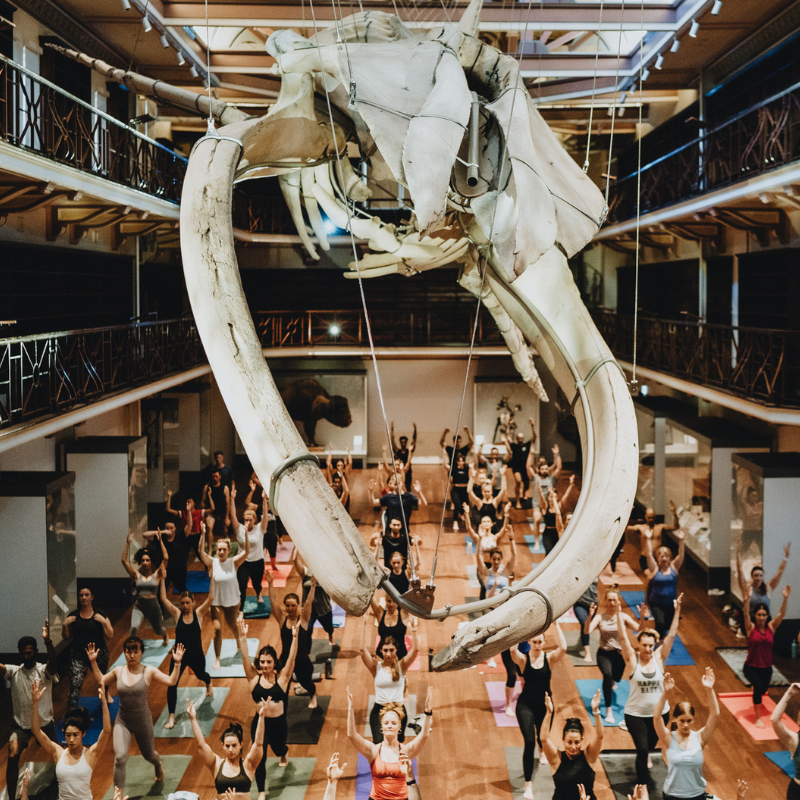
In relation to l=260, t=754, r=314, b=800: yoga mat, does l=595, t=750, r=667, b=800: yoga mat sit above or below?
above

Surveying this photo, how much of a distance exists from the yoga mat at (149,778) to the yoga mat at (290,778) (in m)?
0.70

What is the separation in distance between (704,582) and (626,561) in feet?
4.35

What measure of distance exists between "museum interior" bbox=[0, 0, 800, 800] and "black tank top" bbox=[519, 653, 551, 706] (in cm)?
3

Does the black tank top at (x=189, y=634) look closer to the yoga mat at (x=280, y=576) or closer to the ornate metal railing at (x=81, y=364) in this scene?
the ornate metal railing at (x=81, y=364)

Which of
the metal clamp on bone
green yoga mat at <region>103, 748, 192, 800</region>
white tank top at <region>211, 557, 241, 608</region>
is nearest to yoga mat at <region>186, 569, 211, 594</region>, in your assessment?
white tank top at <region>211, 557, 241, 608</region>

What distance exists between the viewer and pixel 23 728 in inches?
286

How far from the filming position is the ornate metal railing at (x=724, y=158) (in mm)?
9820

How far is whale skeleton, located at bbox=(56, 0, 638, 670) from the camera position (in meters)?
2.32

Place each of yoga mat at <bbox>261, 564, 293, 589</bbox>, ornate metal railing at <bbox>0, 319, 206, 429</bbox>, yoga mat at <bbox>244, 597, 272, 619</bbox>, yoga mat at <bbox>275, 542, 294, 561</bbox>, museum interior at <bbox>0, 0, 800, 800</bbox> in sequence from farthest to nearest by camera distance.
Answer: yoga mat at <bbox>275, 542, 294, 561</bbox>, yoga mat at <bbox>261, 564, 293, 589</bbox>, yoga mat at <bbox>244, 597, 272, 619</bbox>, ornate metal railing at <bbox>0, 319, 206, 429</bbox>, museum interior at <bbox>0, 0, 800, 800</bbox>

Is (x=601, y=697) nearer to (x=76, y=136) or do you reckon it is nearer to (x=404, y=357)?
(x=76, y=136)

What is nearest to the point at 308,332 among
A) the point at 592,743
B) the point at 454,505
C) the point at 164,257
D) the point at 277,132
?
the point at 164,257

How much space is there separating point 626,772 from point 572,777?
6.52ft

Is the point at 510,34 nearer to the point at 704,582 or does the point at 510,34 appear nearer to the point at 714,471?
the point at 714,471

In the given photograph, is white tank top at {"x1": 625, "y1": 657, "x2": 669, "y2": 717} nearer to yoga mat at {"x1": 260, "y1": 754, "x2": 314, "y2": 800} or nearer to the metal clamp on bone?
yoga mat at {"x1": 260, "y1": 754, "x2": 314, "y2": 800}
